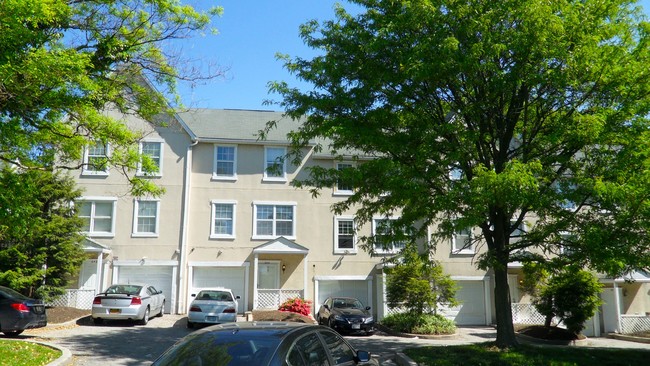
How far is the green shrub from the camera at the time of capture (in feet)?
70.7

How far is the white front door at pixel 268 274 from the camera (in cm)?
2662

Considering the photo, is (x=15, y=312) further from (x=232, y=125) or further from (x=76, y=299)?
(x=232, y=125)

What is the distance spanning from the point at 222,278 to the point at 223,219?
2.91 metres

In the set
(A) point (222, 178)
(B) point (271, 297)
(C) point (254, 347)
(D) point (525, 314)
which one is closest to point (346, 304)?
(B) point (271, 297)

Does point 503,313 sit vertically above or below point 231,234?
below

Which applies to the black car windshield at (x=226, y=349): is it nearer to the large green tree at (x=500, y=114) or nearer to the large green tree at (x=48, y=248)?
the large green tree at (x=500, y=114)

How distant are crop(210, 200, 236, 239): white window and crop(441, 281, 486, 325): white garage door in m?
12.0

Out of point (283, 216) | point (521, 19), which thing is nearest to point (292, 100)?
point (521, 19)

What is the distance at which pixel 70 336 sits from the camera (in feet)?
52.0

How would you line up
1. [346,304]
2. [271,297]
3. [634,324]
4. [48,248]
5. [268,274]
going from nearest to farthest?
[48,248] < [346,304] < [271,297] < [634,324] < [268,274]

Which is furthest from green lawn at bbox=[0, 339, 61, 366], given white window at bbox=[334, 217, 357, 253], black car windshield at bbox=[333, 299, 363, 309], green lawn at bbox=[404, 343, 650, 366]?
white window at bbox=[334, 217, 357, 253]

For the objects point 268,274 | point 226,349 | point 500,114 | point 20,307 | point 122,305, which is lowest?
point 122,305

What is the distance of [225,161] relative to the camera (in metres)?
27.1

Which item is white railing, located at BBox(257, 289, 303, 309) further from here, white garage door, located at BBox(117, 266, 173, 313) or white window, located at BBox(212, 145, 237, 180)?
white window, located at BBox(212, 145, 237, 180)
